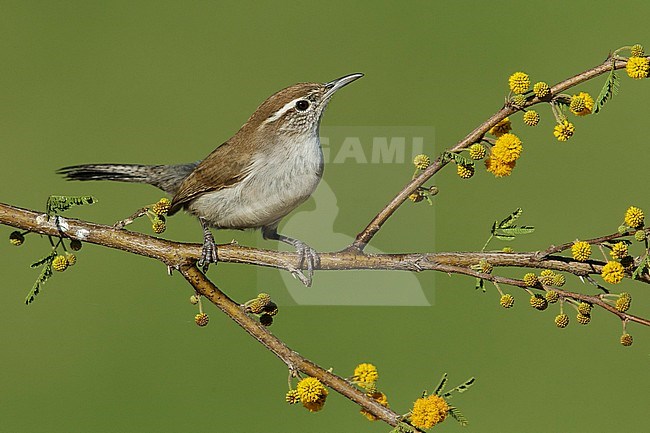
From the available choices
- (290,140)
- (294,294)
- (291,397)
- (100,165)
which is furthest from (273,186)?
(291,397)

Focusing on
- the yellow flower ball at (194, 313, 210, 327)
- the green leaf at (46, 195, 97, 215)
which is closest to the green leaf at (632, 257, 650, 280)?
the yellow flower ball at (194, 313, 210, 327)

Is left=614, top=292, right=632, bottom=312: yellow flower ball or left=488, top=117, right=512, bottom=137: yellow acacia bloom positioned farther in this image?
left=488, top=117, right=512, bottom=137: yellow acacia bloom

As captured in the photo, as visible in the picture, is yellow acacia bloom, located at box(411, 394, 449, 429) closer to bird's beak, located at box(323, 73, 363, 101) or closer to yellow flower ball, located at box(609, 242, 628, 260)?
yellow flower ball, located at box(609, 242, 628, 260)

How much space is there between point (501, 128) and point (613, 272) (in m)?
0.23

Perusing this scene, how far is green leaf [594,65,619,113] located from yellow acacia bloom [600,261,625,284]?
168 mm

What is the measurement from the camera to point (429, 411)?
0.74 meters

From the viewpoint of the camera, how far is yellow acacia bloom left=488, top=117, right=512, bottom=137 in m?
0.87

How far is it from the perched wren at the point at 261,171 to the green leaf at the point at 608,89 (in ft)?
1.40

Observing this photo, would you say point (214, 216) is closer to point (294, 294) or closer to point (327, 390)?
point (294, 294)

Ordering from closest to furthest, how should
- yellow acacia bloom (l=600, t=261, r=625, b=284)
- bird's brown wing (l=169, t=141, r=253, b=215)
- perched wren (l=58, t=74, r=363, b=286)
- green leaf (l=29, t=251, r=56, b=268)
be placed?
yellow acacia bloom (l=600, t=261, r=625, b=284)
green leaf (l=29, t=251, r=56, b=268)
perched wren (l=58, t=74, r=363, b=286)
bird's brown wing (l=169, t=141, r=253, b=215)

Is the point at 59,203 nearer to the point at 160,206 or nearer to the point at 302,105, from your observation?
the point at 160,206

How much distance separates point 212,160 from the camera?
4.52 ft

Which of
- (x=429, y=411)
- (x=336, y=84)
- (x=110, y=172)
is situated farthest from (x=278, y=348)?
(x=110, y=172)

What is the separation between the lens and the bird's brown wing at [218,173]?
1.32m
